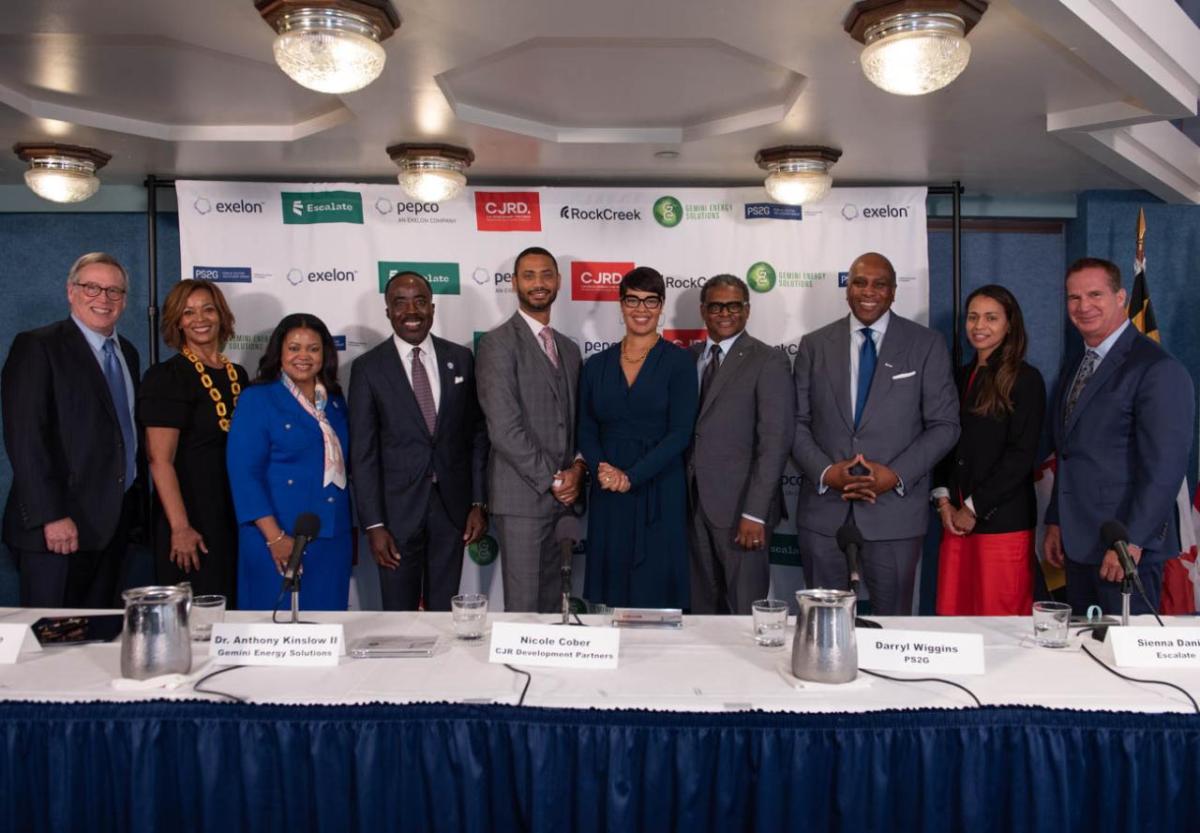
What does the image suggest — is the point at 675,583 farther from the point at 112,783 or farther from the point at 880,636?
the point at 112,783

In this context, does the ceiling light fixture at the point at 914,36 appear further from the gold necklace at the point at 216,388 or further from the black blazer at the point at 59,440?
the black blazer at the point at 59,440

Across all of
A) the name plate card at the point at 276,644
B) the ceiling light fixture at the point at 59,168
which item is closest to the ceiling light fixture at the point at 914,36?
the name plate card at the point at 276,644

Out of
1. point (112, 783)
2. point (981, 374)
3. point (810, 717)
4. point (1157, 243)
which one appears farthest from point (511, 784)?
point (1157, 243)

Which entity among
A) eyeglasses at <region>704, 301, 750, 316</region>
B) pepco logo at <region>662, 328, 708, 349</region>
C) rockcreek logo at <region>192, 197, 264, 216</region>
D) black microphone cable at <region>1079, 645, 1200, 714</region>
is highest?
rockcreek logo at <region>192, 197, 264, 216</region>

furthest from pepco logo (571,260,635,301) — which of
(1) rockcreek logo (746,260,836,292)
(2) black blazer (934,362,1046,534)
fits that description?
(2) black blazer (934,362,1046,534)

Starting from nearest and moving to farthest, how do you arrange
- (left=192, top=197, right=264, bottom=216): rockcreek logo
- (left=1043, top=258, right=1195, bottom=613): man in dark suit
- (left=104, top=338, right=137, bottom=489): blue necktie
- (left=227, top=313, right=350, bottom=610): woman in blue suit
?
(left=1043, top=258, right=1195, bottom=613): man in dark suit, (left=227, top=313, right=350, bottom=610): woman in blue suit, (left=104, top=338, right=137, bottom=489): blue necktie, (left=192, top=197, right=264, bottom=216): rockcreek logo

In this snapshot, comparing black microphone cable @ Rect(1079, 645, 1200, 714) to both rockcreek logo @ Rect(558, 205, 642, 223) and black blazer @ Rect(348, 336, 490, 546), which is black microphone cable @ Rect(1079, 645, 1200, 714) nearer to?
black blazer @ Rect(348, 336, 490, 546)

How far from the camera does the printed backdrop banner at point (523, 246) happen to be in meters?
4.14

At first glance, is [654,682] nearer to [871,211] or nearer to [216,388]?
[216,388]

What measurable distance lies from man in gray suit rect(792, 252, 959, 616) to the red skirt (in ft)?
0.70

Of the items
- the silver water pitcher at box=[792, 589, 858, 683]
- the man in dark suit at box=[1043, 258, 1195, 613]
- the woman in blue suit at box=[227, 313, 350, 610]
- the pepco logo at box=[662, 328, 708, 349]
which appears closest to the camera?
the silver water pitcher at box=[792, 589, 858, 683]

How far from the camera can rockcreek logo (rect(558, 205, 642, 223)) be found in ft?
13.8

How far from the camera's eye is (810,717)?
1607mm

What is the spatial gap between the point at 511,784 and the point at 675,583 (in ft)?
5.77
